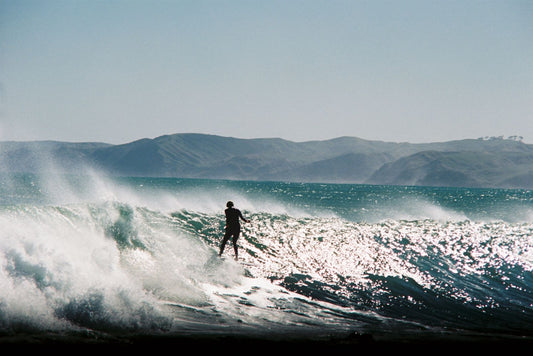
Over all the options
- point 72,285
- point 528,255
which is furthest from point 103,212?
point 528,255

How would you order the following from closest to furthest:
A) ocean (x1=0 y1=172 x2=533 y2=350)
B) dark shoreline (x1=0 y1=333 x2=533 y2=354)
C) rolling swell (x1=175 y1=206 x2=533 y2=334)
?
dark shoreline (x1=0 y1=333 x2=533 y2=354) < ocean (x1=0 y1=172 x2=533 y2=350) < rolling swell (x1=175 y1=206 x2=533 y2=334)

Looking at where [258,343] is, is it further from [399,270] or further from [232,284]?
[399,270]

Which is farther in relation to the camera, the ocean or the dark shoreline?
the ocean

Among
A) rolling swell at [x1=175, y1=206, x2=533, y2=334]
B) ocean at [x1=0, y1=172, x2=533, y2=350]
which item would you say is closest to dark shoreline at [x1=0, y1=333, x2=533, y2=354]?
ocean at [x1=0, y1=172, x2=533, y2=350]

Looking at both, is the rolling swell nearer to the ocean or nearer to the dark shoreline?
the ocean

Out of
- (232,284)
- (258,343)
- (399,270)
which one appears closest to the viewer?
(258,343)

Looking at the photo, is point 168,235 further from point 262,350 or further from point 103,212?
point 262,350

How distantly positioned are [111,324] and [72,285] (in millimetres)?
1358

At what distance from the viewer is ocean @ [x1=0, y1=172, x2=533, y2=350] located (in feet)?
26.7

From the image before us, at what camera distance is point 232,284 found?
1234 centimetres

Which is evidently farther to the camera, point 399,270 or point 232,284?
point 399,270

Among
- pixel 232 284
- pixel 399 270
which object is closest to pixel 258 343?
pixel 232 284

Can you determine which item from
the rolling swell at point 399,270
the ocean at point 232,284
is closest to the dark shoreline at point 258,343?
the ocean at point 232,284

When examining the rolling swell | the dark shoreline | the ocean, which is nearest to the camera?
the dark shoreline
